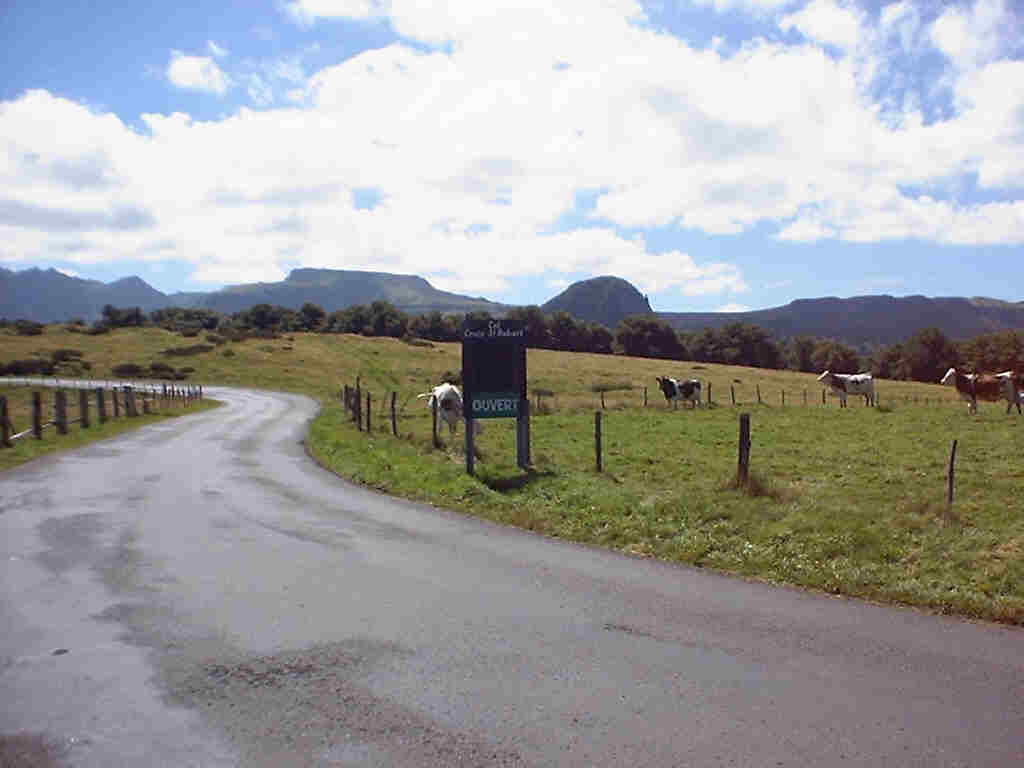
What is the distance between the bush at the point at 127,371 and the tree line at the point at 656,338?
102 feet

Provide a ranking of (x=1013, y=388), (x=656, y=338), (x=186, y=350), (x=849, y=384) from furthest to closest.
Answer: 1. (x=656, y=338)
2. (x=186, y=350)
3. (x=849, y=384)
4. (x=1013, y=388)

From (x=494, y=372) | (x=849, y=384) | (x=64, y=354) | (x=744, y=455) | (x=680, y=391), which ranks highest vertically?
(x=494, y=372)

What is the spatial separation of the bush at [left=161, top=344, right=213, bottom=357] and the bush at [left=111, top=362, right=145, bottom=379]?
883 centimetres

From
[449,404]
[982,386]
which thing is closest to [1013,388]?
[982,386]

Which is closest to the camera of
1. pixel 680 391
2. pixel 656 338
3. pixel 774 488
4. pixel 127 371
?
pixel 774 488

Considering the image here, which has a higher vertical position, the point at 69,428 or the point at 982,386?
the point at 982,386

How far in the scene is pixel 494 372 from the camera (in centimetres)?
1822

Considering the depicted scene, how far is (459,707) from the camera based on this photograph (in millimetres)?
5562

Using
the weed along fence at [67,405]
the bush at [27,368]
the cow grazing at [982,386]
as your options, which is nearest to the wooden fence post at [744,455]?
the weed along fence at [67,405]

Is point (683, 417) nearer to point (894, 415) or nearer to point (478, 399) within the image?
point (894, 415)

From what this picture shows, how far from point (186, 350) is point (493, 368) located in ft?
269

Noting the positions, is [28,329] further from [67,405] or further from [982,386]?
[982,386]

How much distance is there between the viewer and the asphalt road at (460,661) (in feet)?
16.6

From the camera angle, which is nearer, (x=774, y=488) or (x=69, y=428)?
(x=774, y=488)
